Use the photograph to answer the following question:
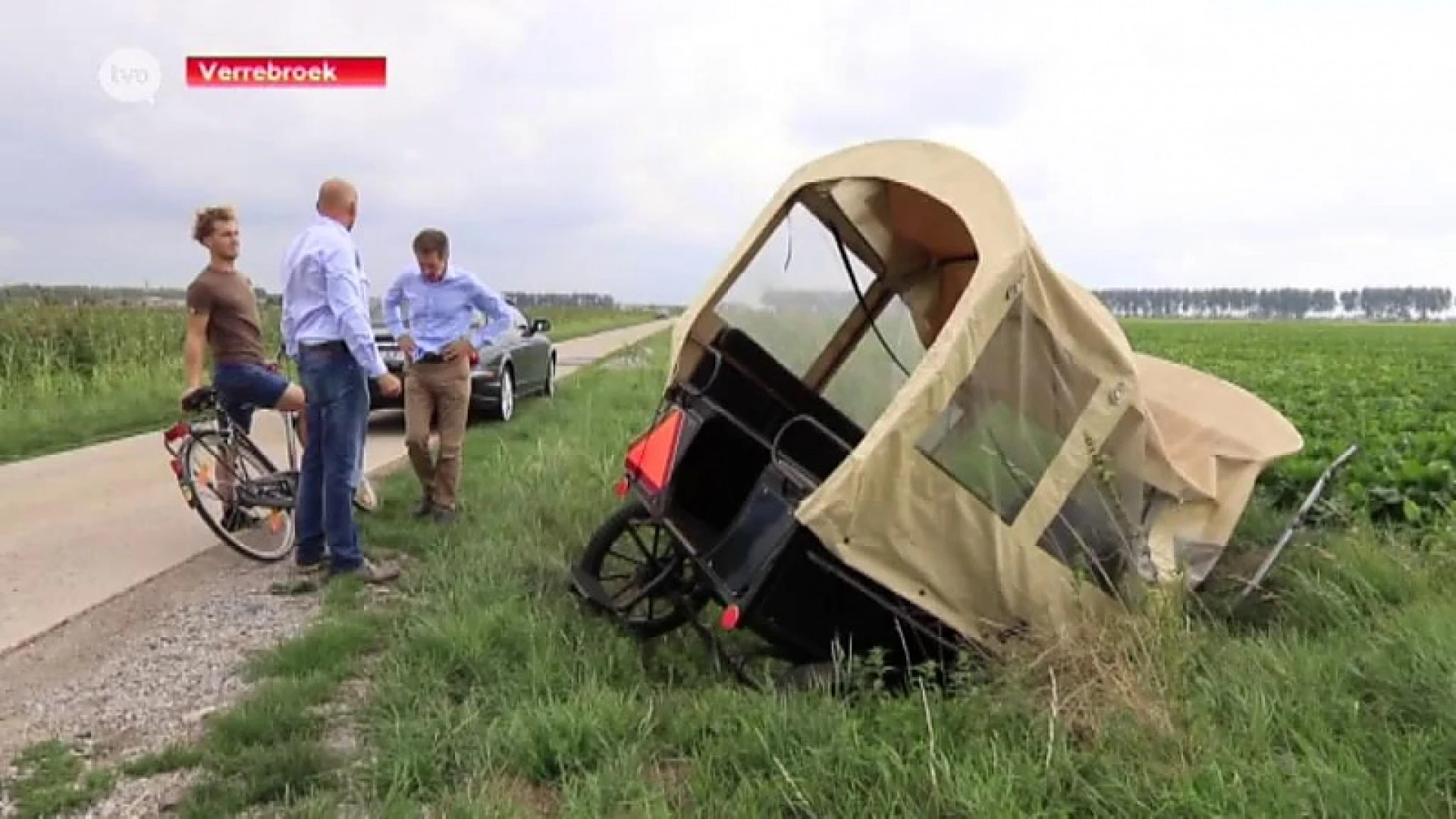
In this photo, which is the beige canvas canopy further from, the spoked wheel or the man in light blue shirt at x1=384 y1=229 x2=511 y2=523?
the man in light blue shirt at x1=384 y1=229 x2=511 y2=523

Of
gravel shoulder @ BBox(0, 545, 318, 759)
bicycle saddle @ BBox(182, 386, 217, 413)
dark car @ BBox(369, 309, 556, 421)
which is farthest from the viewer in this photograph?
dark car @ BBox(369, 309, 556, 421)

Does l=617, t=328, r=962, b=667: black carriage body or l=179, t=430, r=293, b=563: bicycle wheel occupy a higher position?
l=617, t=328, r=962, b=667: black carriage body

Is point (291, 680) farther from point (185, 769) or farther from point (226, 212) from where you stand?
point (226, 212)

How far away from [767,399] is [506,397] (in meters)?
8.01

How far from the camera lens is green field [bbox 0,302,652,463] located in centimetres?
1115

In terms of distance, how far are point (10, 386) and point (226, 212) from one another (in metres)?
9.86

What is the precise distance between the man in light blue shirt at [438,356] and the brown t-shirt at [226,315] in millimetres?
977

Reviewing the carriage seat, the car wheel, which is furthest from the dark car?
the carriage seat

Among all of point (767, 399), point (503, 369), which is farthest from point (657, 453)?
point (503, 369)

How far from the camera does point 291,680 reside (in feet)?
13.3

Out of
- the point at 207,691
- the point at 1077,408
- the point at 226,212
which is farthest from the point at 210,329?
the point at 1077,408

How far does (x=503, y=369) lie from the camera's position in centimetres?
1234

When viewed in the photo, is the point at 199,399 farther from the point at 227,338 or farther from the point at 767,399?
the point at 767,399

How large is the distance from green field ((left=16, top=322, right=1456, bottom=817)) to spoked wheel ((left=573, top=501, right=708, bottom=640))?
0.13 m
